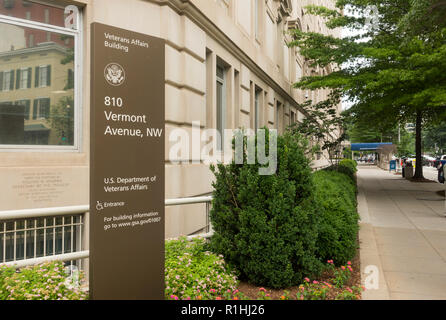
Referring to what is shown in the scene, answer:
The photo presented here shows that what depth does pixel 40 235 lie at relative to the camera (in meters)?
5.60

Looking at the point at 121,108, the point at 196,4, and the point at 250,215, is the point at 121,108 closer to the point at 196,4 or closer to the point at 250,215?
the point at 250,215

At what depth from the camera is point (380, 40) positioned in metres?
14.8

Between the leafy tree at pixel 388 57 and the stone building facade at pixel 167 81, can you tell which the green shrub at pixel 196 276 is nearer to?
the stone building facade at pixel 167 81

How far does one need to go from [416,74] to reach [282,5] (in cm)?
766

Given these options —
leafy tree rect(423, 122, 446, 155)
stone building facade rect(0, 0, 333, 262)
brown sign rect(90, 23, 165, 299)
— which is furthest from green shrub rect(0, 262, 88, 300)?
leafy tree rect(423, 122, 446, 155)

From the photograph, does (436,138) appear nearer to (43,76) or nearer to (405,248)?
(405,248)

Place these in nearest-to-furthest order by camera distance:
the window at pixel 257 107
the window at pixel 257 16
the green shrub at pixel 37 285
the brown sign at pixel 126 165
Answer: the brown sign at pixel 126 165 → the green shrub at pixel 37 285 → the window at pixel 257 16 → the window at pixel 257 107

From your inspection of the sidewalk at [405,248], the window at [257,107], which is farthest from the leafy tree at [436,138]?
the sidewalk at [405,248]

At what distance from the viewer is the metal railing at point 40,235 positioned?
3886 mm

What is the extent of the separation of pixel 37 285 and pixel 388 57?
14105 millimetres

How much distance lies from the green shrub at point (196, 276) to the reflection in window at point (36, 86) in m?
3.20

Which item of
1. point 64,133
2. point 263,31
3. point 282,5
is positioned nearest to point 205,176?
point 64,133

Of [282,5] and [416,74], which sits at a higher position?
[282,5]

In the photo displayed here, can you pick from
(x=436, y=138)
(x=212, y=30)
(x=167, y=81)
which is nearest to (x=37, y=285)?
(x=167, y=81)
